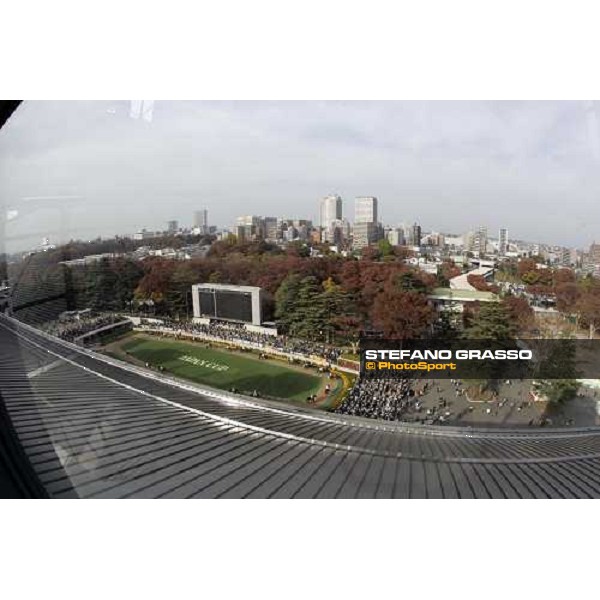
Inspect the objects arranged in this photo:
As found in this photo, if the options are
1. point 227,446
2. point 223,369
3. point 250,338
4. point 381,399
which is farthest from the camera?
point 250,338

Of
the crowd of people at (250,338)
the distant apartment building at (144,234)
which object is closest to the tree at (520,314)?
the crowd of people at (250,338)

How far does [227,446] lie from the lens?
200cm

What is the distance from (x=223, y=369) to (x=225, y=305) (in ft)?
1.20

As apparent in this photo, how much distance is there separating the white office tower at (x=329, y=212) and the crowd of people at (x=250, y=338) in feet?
2.05

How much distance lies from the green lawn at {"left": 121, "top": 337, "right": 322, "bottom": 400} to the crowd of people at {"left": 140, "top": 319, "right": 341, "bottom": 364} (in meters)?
0.08

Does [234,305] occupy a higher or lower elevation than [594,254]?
lower

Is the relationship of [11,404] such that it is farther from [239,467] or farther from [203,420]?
[239,467]

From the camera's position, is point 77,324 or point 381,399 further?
point 77,324

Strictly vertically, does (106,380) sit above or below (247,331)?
below

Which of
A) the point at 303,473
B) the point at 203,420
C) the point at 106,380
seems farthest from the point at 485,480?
the point at 106,380

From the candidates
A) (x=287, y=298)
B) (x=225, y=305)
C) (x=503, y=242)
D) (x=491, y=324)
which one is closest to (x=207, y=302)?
(x=225, y=305)

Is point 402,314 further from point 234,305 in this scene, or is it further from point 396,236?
point 234,305

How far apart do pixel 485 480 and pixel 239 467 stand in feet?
3.69

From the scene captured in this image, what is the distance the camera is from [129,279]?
2.41 metres
